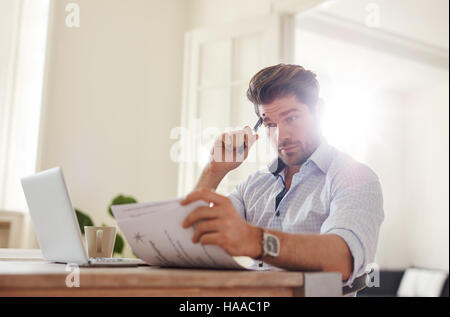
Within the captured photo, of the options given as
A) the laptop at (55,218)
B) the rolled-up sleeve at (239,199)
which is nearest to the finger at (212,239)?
the laptop at (55,218)

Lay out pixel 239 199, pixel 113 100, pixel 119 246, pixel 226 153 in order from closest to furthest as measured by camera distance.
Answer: pixel 226 153
pixel 239 199
pixel 119 246
pixel 113 100

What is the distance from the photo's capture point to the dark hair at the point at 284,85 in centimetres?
122

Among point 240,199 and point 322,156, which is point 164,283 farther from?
point 240,199

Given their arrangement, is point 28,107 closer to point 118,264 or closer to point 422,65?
point 118,264

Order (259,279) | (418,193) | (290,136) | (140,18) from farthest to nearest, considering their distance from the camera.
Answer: (418,193)
(140,18)
(290,136)
(259,279)

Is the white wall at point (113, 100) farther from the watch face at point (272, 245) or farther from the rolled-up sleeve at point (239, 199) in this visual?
the watch face at point (272, 245)

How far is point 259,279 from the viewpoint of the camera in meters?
0.65

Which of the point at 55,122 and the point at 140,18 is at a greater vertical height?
the point at 140,18

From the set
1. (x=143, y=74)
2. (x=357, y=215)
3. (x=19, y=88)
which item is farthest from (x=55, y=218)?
(x=143, y=74)

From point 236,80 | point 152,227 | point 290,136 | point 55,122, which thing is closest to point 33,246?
point 55,122

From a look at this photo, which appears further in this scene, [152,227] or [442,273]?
[442,273]

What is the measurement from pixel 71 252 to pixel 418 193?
18.1 ft

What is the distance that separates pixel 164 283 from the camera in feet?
1.96

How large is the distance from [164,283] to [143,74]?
10.9 ft
